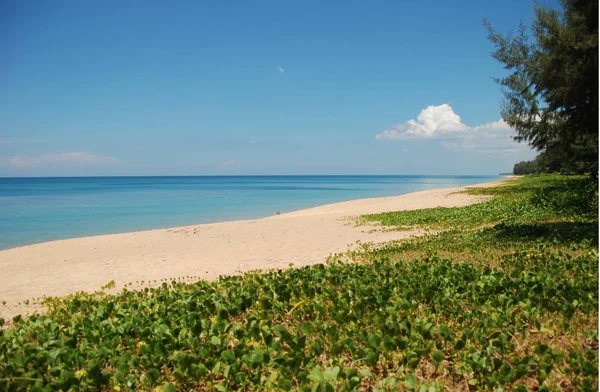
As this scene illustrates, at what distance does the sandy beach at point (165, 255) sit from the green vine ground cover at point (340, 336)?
4.79 m

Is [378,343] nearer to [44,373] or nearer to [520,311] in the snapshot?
[520,311]

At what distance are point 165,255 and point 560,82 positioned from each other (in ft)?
47.8

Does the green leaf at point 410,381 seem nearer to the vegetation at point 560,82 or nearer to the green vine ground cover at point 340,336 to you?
the green vine ground cover at point 340,336

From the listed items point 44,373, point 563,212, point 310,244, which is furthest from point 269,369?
point 563,212

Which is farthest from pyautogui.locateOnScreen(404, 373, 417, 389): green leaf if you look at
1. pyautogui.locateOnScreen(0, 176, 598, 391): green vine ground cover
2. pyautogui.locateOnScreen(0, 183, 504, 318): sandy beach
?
pyautogui.locateOnScreen(0, 183, 504, 318): sandy beach

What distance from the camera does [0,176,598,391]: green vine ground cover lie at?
12.8ft

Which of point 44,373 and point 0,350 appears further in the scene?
point 0,350

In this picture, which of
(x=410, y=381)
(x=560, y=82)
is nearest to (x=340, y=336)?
(x=410, y=381)

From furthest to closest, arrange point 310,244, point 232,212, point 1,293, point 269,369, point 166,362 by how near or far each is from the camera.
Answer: point 232,212 → point 310,244 → point 1,293 → point 166,362 → point 269,369

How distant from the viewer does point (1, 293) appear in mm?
10859

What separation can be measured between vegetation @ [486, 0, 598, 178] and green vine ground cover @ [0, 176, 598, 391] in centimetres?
593

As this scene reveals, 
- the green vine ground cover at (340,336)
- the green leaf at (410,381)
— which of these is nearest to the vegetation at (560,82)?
the green vine ground cover at (340,336)

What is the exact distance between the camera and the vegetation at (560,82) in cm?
1084

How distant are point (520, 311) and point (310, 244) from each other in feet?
38.8
